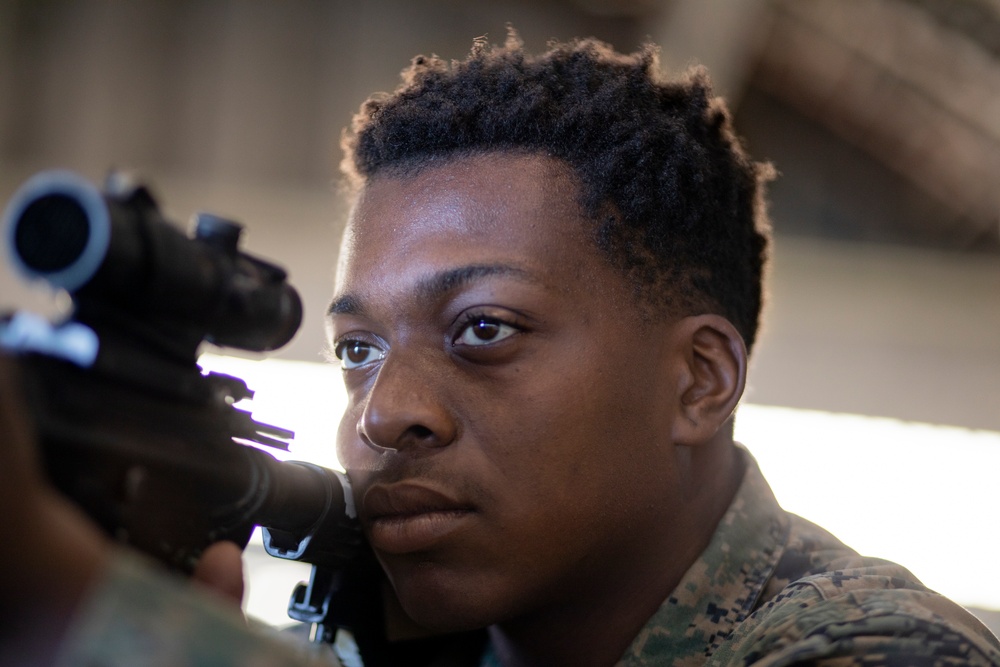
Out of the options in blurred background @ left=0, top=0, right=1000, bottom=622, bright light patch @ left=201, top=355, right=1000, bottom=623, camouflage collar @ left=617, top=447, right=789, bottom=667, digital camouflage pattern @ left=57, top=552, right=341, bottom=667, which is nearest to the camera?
digital camouflage pattern @ left=57, top=552, right=341, bottom=667

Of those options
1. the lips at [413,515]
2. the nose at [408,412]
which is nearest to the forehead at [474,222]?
the nose at [408,412]

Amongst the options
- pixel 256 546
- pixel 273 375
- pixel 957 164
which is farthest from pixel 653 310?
pixel 957 164

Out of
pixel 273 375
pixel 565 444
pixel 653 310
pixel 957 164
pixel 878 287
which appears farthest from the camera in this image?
pixel 878 287

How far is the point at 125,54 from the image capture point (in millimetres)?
5141

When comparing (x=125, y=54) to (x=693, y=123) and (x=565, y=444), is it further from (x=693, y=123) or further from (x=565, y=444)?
(x=565, y=444)

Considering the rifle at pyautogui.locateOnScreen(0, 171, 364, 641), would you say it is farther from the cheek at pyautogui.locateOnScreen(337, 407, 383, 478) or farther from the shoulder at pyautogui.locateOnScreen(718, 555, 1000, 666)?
the shoulder at pyautogui.locateOnScreen(718, 555, 1000, 666)

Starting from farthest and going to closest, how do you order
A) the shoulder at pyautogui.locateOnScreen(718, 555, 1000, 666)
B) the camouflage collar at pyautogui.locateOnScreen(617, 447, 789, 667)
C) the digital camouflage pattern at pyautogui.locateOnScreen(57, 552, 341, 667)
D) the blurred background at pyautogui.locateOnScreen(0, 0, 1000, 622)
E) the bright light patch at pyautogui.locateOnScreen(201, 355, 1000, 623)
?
the blurred background at pyautogui.locateOnScreen(0, 0, 1000, 622) < the bright light patch at pyautogui.locateOnScreen(201, 355, 1000, 623) < the camouflage collar at pyautogui.locateOnScreen(617, 447, 789, 667) < the shoulder at pyautogui.locateOnScreen(718, 555, 1000, 666) < the digital camouflage pattern at pyautogui.locateOnScreen(57, 552, 341, 667)

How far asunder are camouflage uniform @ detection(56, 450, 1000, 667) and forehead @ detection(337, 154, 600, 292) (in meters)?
0.52

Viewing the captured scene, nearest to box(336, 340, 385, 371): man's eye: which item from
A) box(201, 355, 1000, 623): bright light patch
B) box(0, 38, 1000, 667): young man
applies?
box(0, 38, 1000, 667): young man

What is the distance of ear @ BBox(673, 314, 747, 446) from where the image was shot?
58.7 inches

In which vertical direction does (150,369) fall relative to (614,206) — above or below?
below

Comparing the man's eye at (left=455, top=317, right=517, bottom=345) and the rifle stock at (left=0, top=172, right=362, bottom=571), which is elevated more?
the man's eye at (left=455, top=317, right=517, bottom=345)

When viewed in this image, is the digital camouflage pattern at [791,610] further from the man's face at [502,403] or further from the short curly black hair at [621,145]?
the short curly black hair at [621,145]

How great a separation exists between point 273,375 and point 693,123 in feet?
10.5
